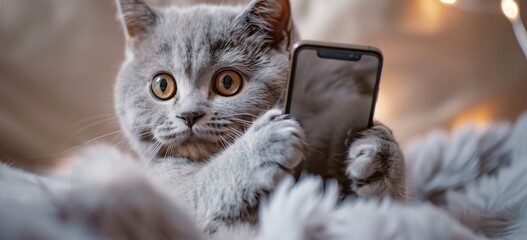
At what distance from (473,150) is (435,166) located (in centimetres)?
7

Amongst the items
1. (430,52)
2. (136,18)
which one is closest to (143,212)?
(136,18)

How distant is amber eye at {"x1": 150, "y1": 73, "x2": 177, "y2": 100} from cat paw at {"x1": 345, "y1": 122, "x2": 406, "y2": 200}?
24cm

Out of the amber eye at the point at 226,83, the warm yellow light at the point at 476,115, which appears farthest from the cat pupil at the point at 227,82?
the warm yellow light at the point at 476,115

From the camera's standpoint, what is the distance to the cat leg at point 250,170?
0.55 m

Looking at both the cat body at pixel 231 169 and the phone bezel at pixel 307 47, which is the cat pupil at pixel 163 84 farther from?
the phone bezel at pixel 307 47

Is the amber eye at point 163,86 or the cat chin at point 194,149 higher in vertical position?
the amber eye at point 163,86

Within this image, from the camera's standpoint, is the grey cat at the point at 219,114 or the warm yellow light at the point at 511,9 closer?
the grey cat at the point at 219,114

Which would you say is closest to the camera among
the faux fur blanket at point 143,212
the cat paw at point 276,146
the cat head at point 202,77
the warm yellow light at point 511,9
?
the faux fur blanket at point 143,212

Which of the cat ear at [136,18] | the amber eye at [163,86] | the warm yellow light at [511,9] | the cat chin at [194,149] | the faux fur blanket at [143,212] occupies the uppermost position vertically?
the warm yellow light at [511,9]

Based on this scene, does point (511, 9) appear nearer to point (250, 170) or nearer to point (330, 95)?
point (330, 95)

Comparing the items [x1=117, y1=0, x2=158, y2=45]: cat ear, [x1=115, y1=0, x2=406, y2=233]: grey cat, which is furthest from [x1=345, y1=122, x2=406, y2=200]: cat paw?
[x1=117, y1=0, x2=158, y2=45]: cat ear

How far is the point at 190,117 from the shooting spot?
2.08ft

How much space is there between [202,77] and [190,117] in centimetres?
6

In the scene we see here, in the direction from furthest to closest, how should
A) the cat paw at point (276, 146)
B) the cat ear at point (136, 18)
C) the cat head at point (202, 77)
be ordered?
the cat ear at point (136, 18) < the cat head at point (202, 77) < the cat paw at point (276, 146)
